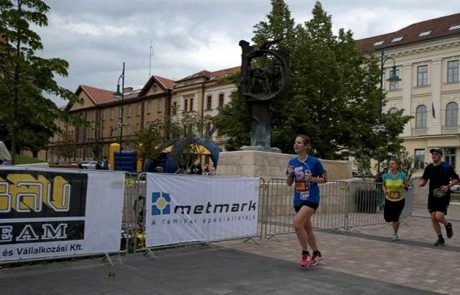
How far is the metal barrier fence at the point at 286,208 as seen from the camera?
815 centimetres

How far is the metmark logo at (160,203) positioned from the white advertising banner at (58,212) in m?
0.59

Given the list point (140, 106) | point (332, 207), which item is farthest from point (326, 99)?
point (140, 106)

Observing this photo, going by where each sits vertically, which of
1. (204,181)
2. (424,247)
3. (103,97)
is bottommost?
(424,247)

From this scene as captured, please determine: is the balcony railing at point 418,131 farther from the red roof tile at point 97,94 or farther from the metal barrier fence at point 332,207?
the red roof tile at point 97,94

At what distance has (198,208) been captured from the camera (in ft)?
29.2

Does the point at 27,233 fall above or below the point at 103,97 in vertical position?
below

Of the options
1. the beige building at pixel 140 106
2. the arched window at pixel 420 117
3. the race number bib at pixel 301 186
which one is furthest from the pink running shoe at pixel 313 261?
the arched window at pixel 420 117

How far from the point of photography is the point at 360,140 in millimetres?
28125

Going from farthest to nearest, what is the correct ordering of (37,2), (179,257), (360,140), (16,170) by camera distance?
(360,140) < (37,2) < (179,257) < (16,170)

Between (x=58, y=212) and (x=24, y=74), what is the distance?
4.91 metres

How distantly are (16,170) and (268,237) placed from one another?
560 cm

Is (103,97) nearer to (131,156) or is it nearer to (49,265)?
(131,156)

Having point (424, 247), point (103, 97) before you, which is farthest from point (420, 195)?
point (103, 97)

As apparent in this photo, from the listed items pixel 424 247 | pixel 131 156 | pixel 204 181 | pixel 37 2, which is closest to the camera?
pixel 204 181
